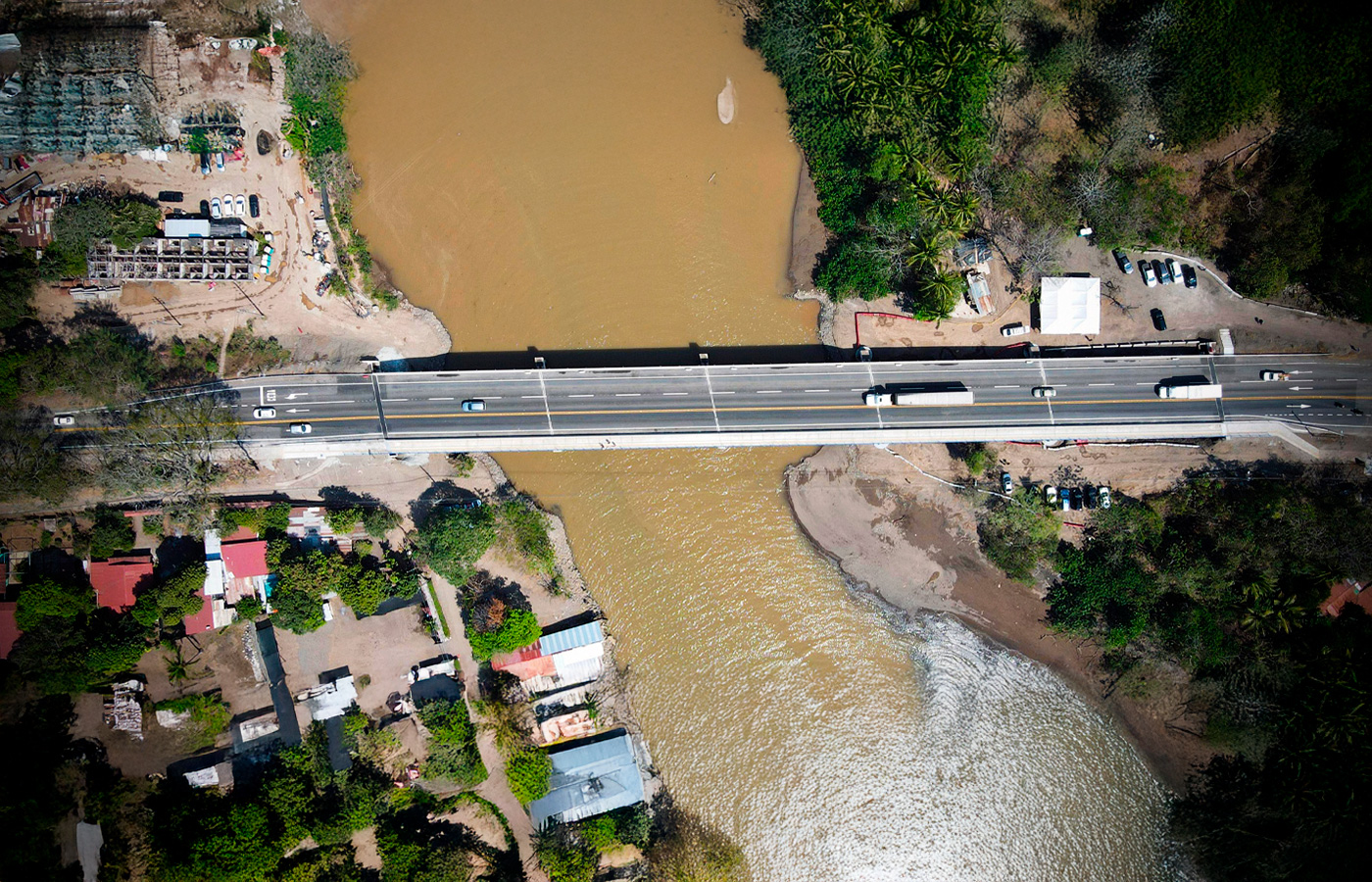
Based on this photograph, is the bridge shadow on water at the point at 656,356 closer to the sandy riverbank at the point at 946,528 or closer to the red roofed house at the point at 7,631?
the sandy riverbank at the point at 946,528

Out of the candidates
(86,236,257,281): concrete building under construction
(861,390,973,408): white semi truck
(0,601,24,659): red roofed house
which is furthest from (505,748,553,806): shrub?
(86,236,257,281): concrete building under construction

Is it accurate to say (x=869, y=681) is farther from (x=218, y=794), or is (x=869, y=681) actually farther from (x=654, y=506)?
(x=218, y=794)

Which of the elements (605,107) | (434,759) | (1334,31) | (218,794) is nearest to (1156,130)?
(1334,31)

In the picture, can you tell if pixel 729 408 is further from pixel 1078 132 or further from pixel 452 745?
pixel 1078 132

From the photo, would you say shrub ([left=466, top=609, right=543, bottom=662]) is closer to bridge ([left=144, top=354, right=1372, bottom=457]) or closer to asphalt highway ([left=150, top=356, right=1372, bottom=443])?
bridge ([left=144, top=354, right=1372, bottom=457])

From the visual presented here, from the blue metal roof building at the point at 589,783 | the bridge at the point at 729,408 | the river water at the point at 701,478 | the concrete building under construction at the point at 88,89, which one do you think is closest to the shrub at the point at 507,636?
the river water at the point at 701,478

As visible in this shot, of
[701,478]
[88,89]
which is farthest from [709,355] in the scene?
[88,89]
